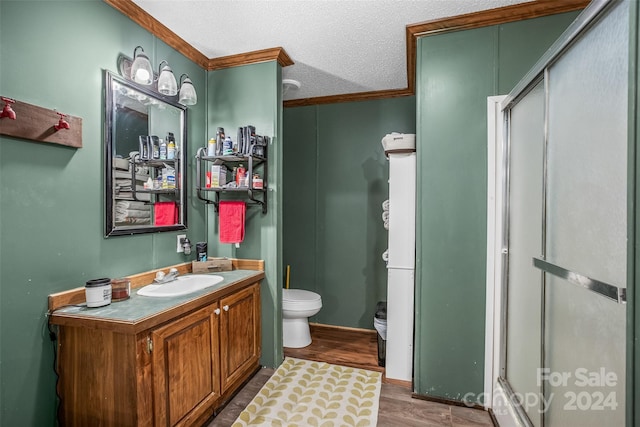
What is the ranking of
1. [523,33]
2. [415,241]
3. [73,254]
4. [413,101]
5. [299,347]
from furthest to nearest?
[413,101] → [299,347] → [415,241] → [523,33] → [73,254]

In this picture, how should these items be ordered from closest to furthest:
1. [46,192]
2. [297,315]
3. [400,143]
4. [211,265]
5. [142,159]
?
[46,192], [142,159], [400,143], [211,265], [297,315]

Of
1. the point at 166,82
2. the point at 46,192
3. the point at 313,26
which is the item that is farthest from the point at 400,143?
the point at 46,192

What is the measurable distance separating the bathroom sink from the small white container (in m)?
0.22

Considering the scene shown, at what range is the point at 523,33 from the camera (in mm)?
1912

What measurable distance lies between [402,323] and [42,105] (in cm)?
253

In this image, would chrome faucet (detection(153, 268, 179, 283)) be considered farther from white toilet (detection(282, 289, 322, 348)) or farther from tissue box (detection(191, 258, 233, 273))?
white toilet (detection(282, 289, 322, 348))

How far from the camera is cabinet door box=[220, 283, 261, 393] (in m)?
1.94

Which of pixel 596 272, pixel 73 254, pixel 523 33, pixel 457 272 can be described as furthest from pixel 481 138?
pixel 73 254

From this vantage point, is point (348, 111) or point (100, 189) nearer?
point (100, 189)

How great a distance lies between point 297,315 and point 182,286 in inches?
46.6

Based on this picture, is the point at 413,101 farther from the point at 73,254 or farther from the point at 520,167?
the point at 73,254

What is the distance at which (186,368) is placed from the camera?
162 centimetres

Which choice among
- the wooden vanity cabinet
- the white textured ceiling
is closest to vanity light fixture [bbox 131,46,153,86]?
the white textured ceiling

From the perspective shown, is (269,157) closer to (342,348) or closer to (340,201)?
(340,201)
